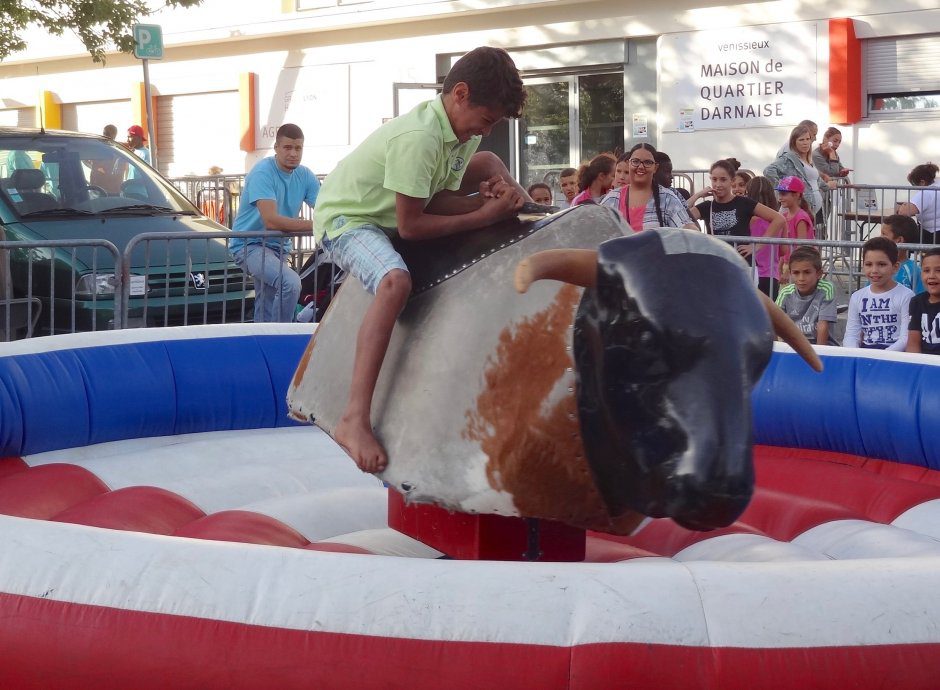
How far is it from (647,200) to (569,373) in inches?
165

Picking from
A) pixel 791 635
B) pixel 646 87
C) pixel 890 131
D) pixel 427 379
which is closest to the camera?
pixel 791 635

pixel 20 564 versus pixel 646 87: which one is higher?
pixel 646 87

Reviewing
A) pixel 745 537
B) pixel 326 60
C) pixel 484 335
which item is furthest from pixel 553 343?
pixel 326 60

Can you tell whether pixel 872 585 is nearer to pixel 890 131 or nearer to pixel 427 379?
pixel 427 379

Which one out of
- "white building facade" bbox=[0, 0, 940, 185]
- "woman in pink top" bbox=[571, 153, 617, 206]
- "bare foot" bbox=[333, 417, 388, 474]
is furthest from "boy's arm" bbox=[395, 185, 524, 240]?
"white building facade" bbox=[0, 0, 940, 185]

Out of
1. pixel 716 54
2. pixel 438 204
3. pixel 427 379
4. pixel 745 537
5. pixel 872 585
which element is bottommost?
pixel 745 537

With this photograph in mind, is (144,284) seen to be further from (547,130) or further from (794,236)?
(547,130)

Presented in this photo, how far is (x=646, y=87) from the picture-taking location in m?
17.5

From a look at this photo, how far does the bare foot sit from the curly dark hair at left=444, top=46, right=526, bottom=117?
100 cm

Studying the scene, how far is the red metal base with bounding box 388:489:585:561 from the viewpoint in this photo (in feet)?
11.5

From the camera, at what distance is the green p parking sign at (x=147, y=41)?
11688mm

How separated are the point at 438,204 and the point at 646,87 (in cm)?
1457

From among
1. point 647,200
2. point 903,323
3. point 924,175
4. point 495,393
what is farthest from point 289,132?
point 924,175

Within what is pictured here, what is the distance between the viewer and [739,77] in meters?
16.4
